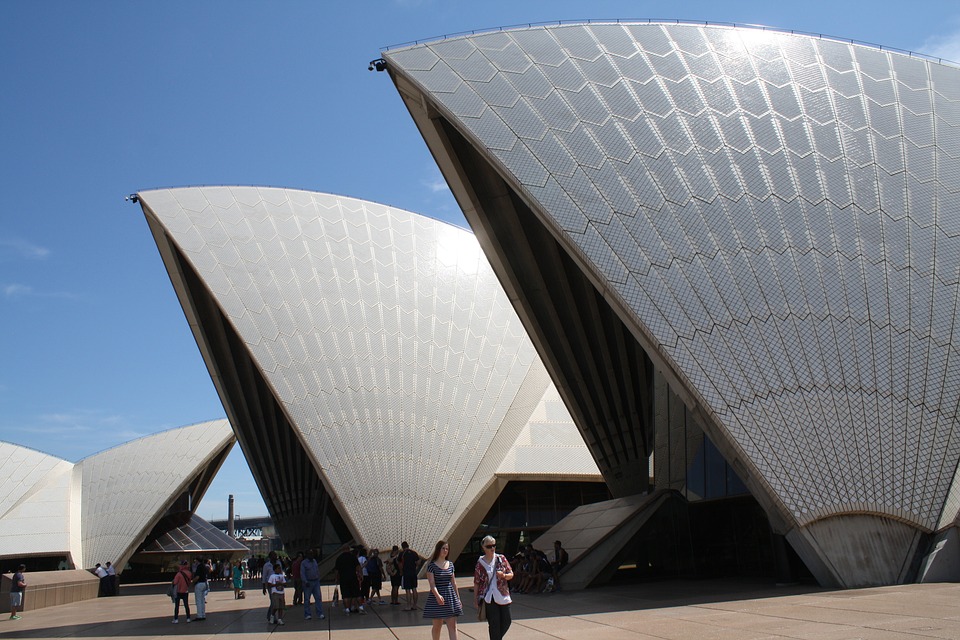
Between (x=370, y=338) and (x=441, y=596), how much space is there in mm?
18632

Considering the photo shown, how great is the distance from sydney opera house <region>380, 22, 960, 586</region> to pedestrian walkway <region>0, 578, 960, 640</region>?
1914mm

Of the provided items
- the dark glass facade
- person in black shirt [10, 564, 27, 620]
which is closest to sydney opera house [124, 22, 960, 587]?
the dark glass facade

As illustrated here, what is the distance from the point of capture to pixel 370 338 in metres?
26.1

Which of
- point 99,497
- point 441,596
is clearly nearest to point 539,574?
point 441,596

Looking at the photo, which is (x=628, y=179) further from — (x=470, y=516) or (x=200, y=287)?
(x=200, y=287)

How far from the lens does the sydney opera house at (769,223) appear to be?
1312 centimetres

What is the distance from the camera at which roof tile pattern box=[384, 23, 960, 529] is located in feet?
44.1

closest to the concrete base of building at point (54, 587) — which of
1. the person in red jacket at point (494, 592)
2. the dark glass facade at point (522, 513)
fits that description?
the dark glass facade at point (522, 513)

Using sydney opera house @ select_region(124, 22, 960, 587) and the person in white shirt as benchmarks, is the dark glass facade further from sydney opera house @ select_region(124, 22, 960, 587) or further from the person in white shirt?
the person in white shirt

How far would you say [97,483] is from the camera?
1377 inches

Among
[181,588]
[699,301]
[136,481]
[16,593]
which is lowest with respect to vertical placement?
[16,593]

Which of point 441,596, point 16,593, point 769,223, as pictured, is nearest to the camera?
point 441,596

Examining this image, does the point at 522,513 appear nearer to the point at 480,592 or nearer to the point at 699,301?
the point at 699,301

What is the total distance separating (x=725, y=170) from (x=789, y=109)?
2101 mm
